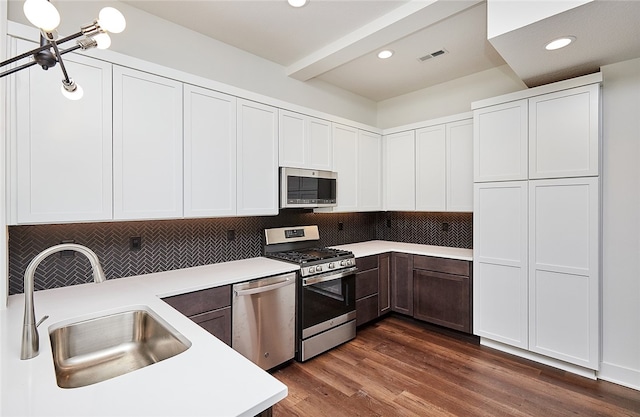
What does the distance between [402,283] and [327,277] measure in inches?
46.6

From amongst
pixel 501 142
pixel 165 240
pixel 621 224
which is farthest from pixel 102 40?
pixel 621 224

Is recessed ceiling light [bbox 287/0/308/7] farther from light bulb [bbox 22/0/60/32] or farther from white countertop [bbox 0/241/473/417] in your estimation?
white countertop [bbox 0/241/473/417]

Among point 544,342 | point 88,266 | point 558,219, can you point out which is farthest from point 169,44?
point 544,342

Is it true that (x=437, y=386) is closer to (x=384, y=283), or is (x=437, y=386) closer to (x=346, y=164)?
(x=384, y=283)

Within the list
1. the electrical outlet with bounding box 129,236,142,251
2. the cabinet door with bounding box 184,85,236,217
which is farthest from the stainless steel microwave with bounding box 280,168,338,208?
the electrical outlet with bounding box 129,236,142,251

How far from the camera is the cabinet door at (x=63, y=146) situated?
1.74 meters

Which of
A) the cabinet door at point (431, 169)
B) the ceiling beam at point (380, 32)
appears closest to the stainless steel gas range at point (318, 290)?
the cabinet door at point (431, 169)

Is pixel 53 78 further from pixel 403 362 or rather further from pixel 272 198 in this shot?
pixel 403 362

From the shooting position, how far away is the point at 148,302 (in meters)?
1.72

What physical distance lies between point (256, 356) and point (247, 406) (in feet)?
5.70

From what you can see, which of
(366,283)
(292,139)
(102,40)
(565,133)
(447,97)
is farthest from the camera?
(447,97)

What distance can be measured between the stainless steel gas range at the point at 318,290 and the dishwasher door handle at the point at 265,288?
0.13 m

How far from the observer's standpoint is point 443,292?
332cm

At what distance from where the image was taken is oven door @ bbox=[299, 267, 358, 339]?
2.75m
